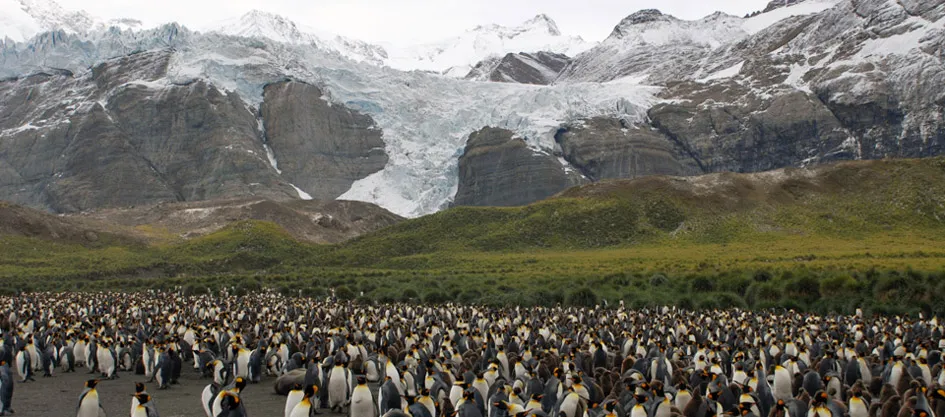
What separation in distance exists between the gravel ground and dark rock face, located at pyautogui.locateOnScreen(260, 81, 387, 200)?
167 m

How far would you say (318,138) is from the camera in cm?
19225

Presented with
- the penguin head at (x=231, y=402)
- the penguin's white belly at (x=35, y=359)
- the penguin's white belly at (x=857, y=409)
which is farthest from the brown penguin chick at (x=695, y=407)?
the penguin's white belly at (x=35, y=359)

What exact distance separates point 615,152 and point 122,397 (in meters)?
166

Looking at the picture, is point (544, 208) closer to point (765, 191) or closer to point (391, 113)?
point (765, 191)

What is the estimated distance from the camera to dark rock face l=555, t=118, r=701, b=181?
177 m

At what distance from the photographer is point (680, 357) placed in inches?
720

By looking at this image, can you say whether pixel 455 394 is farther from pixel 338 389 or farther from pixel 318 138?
pixel 318 138

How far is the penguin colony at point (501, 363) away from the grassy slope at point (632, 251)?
1219cm

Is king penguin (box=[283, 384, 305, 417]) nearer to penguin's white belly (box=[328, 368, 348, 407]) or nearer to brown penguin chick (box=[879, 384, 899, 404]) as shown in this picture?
penguin's white belly (box=[328, 368, 348, 407])

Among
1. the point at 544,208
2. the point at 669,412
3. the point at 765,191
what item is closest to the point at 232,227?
the point at 544,208

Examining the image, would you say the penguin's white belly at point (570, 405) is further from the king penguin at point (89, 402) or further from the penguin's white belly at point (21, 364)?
the penguin's white belly at point (21, 364)

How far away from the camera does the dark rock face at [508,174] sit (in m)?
172

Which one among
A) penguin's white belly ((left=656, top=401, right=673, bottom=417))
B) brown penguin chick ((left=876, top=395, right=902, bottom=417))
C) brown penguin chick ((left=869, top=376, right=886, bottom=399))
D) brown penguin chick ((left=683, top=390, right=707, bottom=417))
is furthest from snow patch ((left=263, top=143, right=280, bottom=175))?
brown penguin chick ((left=876, top=395, right=902, bottom=417))

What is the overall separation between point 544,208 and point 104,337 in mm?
69882
